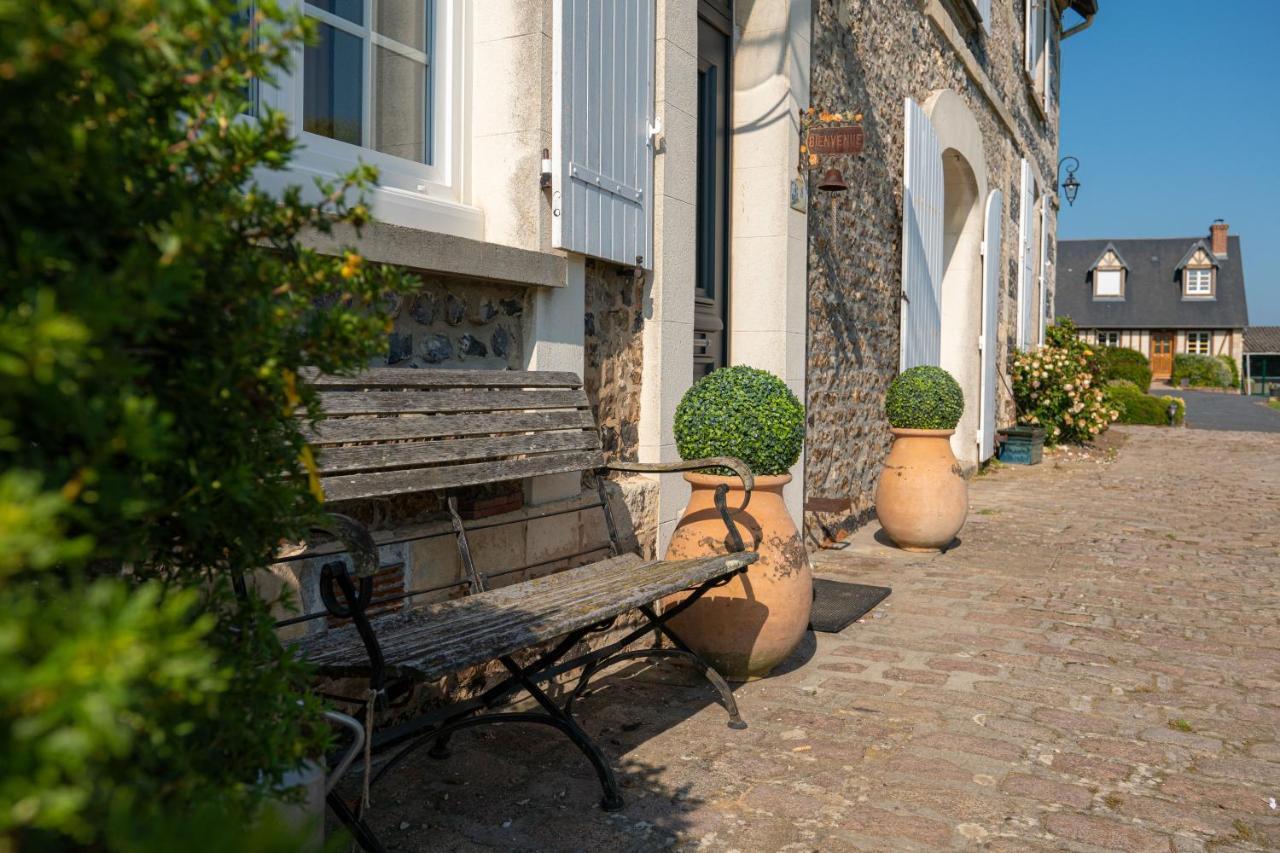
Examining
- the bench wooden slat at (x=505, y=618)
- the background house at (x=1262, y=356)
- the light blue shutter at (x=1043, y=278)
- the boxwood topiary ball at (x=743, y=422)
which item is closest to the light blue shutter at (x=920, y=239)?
the boxwood topiary ball at (x=743, y=422)

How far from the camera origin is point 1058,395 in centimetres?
1261

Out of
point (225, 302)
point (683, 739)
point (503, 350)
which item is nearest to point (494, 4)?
point (503, 350)

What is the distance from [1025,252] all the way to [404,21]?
37.4 feet

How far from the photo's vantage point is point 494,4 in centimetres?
339

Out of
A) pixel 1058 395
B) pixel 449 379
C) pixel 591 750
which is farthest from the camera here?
pixel 1058 395

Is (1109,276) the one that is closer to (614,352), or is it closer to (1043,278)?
(1043,278)

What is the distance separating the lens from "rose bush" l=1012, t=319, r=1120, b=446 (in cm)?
1259

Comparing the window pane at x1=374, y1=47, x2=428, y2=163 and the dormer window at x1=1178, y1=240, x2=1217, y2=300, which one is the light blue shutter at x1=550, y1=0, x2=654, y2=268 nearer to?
the window pane at x1=374, y1=47, x2=428, y2=163

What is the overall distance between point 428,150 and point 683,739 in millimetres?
2071

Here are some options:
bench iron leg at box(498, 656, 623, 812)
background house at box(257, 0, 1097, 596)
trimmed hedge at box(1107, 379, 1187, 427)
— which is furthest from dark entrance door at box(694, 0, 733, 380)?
trimmed hedge at box(1107, 379, 1187, 427)

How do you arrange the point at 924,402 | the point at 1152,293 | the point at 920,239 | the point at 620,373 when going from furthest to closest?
the point at 1152,293 → the point at 920,239 → the point at 924,402 → the point at 620,373

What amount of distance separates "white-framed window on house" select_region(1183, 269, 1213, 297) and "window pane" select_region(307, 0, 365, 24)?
51.8 meters

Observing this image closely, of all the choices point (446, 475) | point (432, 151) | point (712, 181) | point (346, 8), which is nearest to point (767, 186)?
point (712, 181)

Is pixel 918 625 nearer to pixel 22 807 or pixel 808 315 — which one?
pixel 808 315
